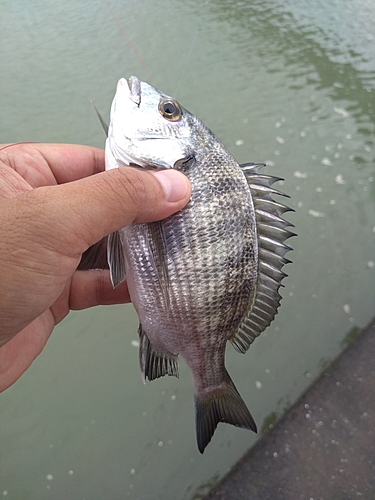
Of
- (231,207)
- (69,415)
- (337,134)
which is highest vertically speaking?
(231,207)

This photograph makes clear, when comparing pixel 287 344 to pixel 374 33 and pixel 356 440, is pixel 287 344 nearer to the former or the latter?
pixel 356 440

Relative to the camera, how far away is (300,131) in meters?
2.29

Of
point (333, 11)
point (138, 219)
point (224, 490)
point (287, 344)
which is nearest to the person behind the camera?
point (138, 219)

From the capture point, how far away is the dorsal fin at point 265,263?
35.7 inches

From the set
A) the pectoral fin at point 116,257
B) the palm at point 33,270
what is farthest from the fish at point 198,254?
the palm at point 33,270

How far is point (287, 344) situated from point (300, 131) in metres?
1.36

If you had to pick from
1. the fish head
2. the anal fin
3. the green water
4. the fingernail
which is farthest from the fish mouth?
the green water

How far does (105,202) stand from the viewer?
28.3 inches

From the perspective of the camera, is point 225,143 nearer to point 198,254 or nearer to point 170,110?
point 170,110

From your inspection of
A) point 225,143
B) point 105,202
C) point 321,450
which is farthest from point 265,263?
point 225,143

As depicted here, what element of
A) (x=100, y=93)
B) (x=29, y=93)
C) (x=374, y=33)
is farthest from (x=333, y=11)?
(x=29, y=93)

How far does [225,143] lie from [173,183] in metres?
1.50

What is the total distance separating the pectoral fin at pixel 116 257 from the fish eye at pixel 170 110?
0.31 metres

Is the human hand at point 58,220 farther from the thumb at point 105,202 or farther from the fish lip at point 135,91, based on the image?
the fish lip at point 135,91
